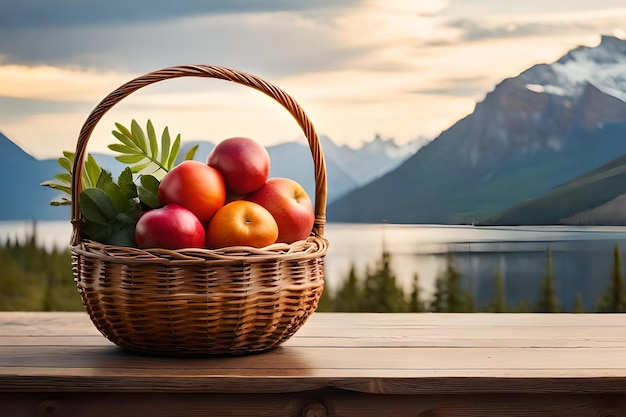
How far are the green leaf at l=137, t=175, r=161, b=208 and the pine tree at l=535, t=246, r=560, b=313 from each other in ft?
6.39

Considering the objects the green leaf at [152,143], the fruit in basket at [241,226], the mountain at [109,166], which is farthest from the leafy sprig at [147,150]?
the mountain at [109,166]

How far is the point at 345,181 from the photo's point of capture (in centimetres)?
299

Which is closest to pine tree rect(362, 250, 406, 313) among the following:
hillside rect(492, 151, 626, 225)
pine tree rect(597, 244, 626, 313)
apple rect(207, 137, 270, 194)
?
hillside rect(492, 151, 626, 225)

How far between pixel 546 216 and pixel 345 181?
29.7 inches

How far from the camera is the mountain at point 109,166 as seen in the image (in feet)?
9.39

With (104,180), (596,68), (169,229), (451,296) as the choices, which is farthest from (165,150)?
(596,68)

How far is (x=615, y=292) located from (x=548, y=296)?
0.24 meters

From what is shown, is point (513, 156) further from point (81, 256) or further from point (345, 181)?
point (81, 256)

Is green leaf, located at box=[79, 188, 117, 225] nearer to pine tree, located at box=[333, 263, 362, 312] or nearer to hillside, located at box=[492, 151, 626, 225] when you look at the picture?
pine tree, located at box=[333, 263, 362, 312]

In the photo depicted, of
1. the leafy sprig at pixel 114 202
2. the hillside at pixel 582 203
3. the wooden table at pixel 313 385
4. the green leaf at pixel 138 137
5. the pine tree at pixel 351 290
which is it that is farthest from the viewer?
the hillside at pixel 582 203

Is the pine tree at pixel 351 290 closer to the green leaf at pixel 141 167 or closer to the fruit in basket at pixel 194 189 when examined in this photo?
the green leaf at pixel 141 167

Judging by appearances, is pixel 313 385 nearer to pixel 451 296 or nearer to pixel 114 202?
pixel 114 202

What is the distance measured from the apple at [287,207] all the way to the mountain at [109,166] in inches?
62.6

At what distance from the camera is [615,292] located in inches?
112
